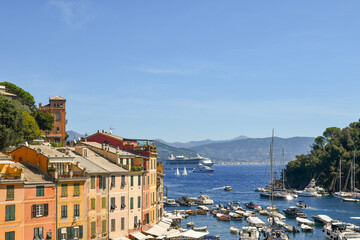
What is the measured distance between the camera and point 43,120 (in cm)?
10862

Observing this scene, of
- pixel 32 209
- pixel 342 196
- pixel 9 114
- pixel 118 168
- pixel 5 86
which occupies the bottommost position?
pixel 342 196

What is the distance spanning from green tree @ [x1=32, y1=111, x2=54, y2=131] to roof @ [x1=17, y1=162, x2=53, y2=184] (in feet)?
184

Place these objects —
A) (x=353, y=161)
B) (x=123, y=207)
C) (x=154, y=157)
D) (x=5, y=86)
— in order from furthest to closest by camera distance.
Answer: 1. (x=353, y=161)
2. (x=5, y=86)
3. (x=154, y=157)
4. (x=123, y=207)

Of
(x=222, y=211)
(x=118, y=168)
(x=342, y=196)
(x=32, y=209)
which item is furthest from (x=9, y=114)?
(x=342, y=196)

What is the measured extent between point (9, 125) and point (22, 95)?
48.2 meters

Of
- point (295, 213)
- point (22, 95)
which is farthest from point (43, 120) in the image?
point (295, 213)

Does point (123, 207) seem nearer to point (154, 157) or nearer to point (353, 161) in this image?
point (154, 157)

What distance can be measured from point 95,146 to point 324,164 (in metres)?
151

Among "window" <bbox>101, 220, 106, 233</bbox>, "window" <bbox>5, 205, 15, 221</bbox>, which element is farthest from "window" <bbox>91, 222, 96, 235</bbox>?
"window" <bbox>5, 205, 15, 221</bbox>

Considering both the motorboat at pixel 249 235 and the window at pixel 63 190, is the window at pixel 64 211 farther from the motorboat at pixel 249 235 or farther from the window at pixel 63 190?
the motorboat at pixel 249 235

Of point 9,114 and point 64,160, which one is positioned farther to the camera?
point 9,114

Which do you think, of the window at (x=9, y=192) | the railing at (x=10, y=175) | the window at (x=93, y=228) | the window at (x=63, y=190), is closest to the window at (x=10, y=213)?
the window at (x=9, y=192)

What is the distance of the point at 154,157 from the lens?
72.1 metres

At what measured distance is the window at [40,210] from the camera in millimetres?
49344
